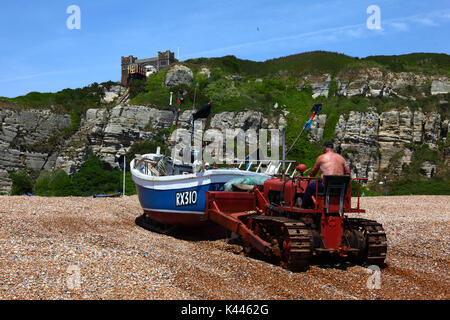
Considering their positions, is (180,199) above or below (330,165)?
below

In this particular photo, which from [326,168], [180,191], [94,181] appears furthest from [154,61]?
[326,168]

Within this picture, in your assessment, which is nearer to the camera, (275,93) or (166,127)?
(166,127)

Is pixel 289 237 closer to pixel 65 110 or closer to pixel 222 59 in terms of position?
pixel 65 110

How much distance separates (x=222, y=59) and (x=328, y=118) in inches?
920

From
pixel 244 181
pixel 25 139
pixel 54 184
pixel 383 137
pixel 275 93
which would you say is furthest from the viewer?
pixel 275 93

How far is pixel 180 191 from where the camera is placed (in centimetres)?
1000

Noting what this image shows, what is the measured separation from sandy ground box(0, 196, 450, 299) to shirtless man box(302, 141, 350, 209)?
4.01 feet

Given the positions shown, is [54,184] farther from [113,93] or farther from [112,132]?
[113,93]

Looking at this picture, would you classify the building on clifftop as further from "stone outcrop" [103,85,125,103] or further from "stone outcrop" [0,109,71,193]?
"stone outcrop" [0,109,71,193]

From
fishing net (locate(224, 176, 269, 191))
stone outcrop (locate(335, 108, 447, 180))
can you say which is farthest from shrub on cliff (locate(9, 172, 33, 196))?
stone outcrop (locate(335, 108, 447, 180))

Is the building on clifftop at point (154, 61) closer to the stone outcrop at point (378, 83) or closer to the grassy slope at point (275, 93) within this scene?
the grassy slope at point (275, 93)

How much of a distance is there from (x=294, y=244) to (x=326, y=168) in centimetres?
143

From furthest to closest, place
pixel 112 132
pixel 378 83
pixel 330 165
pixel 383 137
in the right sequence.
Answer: pixel 378 83 < pixel 383 137 < pixel 112 132 < pixel 330 165

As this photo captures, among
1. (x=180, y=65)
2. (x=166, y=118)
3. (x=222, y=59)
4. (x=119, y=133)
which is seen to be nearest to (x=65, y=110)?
(x=119, y=133)
